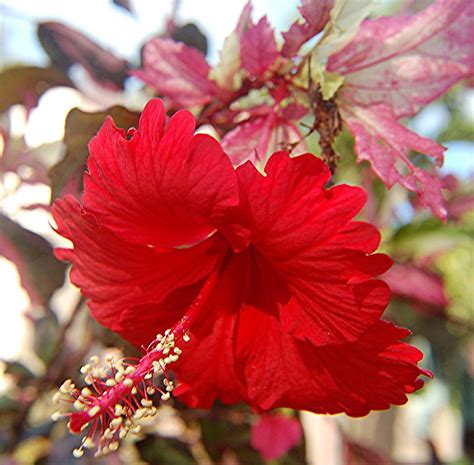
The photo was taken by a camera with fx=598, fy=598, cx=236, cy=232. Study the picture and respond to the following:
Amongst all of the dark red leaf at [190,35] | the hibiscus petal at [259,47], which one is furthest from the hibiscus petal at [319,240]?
the dark red leaf at [190,35]

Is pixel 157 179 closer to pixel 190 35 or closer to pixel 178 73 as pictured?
pixel 178 73

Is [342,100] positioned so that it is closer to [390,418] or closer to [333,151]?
[333,151]

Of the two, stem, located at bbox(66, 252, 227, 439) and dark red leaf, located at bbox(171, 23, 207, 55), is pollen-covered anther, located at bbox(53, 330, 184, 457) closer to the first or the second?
stem, located at bbox(66, 252, 227, 439)

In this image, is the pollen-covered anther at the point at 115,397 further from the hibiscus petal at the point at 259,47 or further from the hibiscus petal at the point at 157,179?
the hibiscus petal at the point at 259,47

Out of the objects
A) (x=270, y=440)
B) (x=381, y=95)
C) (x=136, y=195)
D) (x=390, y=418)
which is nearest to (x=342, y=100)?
(x=381, y=95)

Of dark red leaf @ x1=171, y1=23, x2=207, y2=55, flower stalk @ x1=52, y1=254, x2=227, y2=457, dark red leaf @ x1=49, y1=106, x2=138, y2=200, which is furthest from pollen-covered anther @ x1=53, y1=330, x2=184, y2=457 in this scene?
dark red leaf @ x1=171, y1=23, x2=207, y2=55

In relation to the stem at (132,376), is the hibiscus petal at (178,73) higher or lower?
higher
